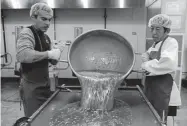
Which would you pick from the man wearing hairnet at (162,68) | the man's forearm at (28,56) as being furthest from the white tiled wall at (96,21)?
the man's forearm at (28,56)

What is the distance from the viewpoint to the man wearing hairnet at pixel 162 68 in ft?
4.61

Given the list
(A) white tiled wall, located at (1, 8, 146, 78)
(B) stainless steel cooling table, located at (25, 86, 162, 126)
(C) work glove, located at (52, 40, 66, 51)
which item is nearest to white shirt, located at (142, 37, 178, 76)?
(B) stainless steel cooling table, located at (25, 86, 162, 126)

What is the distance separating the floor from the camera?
2342mm

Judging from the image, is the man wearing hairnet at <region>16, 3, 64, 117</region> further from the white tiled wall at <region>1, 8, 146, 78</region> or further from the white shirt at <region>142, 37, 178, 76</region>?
the white tiled wall at <region>1, 8, 146, 78</region>

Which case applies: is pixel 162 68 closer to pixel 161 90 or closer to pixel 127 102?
pixel 161 90

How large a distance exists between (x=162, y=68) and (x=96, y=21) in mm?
2432

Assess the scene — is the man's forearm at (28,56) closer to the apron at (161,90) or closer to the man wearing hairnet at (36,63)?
the man wearing hairnet at (36,63)

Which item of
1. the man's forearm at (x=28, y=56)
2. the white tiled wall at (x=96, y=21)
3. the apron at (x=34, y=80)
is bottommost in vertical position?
the apron at (x=34, y=80)

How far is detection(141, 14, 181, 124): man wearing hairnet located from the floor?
951mm

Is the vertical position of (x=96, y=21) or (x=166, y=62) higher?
(x=96, y=21)

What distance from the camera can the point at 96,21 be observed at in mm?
3648

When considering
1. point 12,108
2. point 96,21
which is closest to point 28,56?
point 12,108

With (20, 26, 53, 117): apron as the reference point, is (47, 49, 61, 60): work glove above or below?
above

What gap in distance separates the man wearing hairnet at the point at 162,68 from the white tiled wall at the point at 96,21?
203 centimetres
